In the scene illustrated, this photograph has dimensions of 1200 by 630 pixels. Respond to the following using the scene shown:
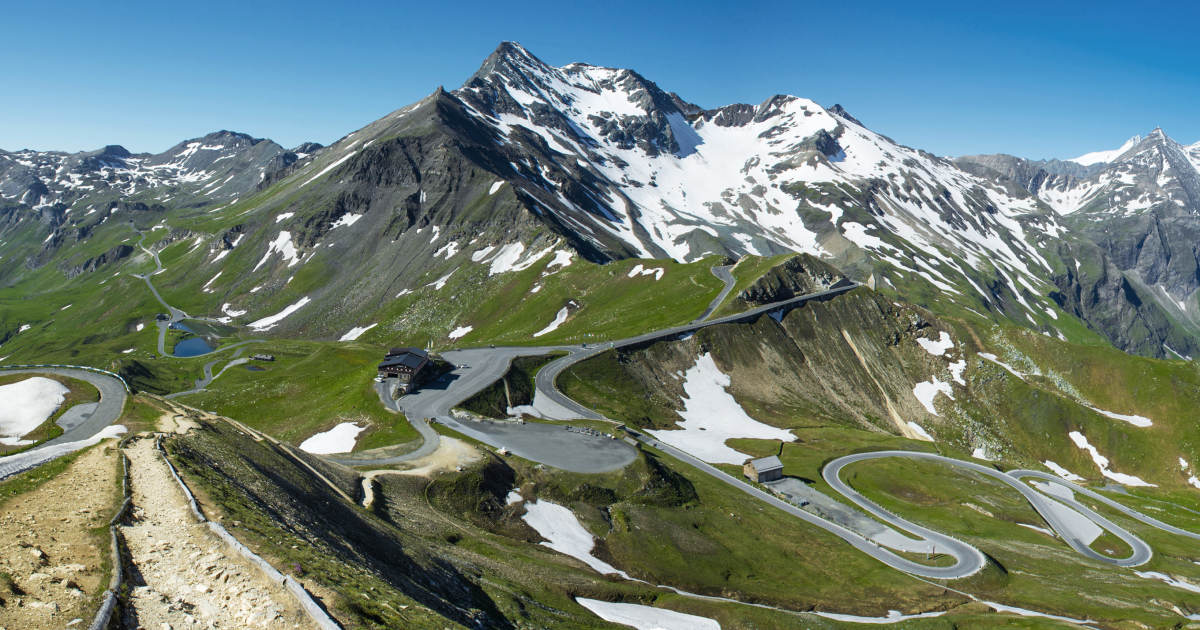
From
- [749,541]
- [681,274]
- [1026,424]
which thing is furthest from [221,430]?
[1026,424]

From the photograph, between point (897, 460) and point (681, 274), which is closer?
point (897, 460)

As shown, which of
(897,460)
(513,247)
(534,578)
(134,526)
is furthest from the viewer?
(513,247)

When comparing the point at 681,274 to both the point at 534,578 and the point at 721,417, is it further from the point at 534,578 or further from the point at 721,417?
the point at 534,578

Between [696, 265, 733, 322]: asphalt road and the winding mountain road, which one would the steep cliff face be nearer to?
the winding mountain road

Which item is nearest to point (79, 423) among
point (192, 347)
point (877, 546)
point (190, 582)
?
point (190, 582)

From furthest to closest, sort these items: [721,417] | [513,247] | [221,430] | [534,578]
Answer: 1. [513,247]
2. [721,417]
3. [221,430]
4. [534,578]

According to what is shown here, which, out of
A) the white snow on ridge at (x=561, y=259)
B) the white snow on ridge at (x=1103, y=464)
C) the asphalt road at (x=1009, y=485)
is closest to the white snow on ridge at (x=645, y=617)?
the asphalt road at (x=1009, y=485)
